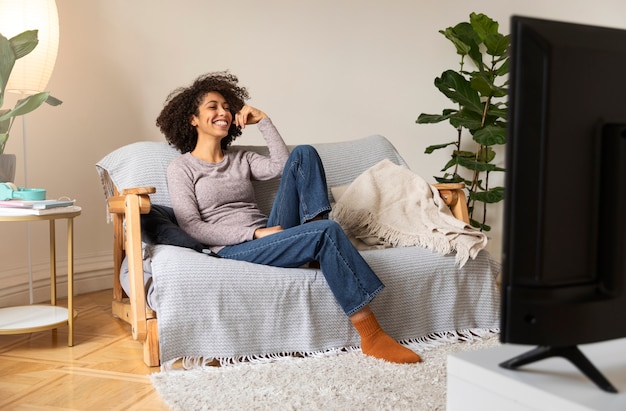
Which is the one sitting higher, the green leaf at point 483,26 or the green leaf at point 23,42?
the green leaf at point 483,26

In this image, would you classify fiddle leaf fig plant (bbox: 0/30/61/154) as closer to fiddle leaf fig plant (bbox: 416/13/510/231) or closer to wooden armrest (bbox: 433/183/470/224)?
wooden armrest (bbox: 433/183/470/224)

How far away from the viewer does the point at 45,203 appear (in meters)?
2.28

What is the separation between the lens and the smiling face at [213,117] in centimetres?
259

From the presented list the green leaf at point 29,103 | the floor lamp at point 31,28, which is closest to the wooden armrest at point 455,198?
the green leaf at point 29,103

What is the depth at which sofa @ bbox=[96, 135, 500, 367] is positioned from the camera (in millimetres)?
2043

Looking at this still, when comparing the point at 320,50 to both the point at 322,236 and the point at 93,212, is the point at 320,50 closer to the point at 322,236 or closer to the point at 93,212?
the point at 93,212

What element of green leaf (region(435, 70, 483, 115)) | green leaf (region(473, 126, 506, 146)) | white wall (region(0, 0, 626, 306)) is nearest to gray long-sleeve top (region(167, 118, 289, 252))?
white wall (region(0, 0, 626, 306))

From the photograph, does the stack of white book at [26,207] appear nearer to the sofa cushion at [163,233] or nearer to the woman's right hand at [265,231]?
the sofa cushion at [163,233]

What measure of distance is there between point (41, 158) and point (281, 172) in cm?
127

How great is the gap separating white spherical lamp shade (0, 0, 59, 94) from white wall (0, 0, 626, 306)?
1.49ft

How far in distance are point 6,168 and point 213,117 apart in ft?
2.51

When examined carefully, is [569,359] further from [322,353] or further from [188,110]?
[188,110]

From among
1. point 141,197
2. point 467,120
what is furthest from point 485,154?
point 141,197

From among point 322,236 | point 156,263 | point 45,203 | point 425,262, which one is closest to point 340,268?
point 322,236
